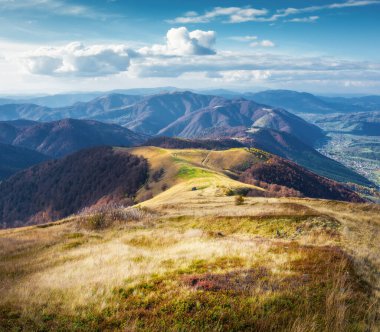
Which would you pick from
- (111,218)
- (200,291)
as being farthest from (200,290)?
(111,218)

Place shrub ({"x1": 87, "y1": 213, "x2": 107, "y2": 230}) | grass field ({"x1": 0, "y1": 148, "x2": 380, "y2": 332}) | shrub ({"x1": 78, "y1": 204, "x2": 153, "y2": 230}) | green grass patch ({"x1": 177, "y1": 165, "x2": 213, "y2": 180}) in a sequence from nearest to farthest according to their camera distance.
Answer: grass field ({"x1": 0, "y1": 148, "x2": 380, "y2": 332}), shrub ({"x1": 87, "y1": 213, "x2": 107, "y2": 230}), shrub ({"x1": 78, "y1": 204, "x2": 153, "y2": 230}), green grass patch ({"x1": 177, "y1": 165, "x2": 213, "y2": 180})

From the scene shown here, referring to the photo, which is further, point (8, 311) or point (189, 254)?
point (189, 254)

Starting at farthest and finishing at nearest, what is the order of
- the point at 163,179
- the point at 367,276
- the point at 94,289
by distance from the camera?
the point at 163,179 → the point at 367,276 → the point at 94,289

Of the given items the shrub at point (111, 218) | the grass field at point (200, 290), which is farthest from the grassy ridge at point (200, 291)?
the shrub at point (111, 218)

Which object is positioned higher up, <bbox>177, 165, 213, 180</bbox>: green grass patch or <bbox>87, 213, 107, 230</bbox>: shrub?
<bbox>87, 213, 107, 230</bbox>: shrub

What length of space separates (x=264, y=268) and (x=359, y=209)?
34187 mm

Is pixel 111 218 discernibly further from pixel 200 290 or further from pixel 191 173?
pixel 191 173

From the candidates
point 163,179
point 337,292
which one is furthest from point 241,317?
point 163,179

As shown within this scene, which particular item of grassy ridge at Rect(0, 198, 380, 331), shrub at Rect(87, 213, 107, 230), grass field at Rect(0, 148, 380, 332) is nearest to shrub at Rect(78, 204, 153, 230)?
shrub at Rect(87, 213, 107, 230)

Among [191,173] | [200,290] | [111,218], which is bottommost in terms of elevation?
[191,173]

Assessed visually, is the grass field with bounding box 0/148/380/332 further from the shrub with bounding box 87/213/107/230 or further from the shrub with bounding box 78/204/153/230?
the shrub with bounding box 78/204/153/230

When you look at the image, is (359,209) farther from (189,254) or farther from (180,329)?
(180,329)

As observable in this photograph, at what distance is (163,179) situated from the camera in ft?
531

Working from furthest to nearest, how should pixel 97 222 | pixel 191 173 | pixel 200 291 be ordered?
pixel 191 173 → pixel 97 222 → pixel 200 291
